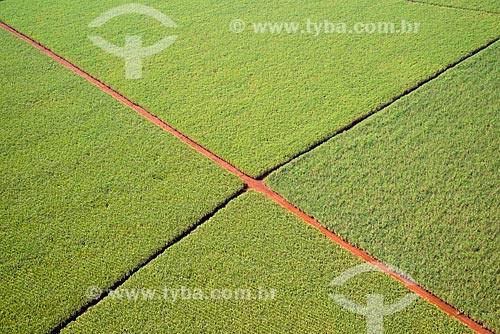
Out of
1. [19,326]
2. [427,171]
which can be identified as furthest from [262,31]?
[19,326]

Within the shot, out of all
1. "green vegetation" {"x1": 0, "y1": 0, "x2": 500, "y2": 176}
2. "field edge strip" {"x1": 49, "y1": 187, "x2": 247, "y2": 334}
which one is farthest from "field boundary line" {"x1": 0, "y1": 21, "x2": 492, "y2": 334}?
"green vegetation" {"x1": 0, "y1": 0, "x2": 500, "y2": 176}

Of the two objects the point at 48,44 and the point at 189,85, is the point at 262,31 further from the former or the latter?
the point at 48,44

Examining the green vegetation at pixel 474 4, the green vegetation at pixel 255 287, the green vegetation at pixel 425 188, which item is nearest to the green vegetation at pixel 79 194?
the green vegetation at pixel 255 287

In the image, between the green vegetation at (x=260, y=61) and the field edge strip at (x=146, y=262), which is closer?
the field edge strip at (x=146, y=262)

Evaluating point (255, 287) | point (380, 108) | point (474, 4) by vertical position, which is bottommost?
point (255, 287)

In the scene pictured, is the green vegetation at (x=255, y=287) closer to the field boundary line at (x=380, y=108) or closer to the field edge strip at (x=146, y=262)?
the field edge strip at (x=146, y=262)

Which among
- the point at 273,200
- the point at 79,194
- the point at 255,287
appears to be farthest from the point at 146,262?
the point at 273,200

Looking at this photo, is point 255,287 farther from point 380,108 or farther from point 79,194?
point 380,108
